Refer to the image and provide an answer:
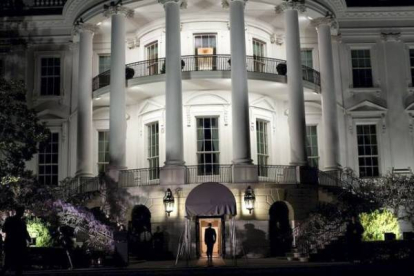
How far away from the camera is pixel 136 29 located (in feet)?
112

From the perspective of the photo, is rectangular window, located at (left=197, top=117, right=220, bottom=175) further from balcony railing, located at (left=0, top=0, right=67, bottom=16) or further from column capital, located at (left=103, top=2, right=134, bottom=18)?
balcony railing, located at (left=0, top=0, right=67, bottom=16)

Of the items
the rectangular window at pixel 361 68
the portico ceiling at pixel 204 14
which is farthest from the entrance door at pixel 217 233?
the rectangular window at pixel 361 68

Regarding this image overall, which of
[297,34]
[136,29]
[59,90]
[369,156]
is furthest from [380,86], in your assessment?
[59,90]

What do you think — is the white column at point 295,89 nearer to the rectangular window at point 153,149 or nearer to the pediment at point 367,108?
the pediment at point 367,108

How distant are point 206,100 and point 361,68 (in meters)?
9.82

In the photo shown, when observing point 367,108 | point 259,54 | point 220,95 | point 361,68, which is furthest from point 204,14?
point 367,108

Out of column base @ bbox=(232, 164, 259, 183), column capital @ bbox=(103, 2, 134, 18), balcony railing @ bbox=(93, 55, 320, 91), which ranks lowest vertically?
column base @ bbox=(232, 164, 259, 183)

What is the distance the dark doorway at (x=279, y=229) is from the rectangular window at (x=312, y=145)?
5.89 meters

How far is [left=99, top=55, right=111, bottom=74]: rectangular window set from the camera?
35.5 metres

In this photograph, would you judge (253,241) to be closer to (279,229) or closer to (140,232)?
(279,229)

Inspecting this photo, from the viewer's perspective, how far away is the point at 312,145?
113 feet

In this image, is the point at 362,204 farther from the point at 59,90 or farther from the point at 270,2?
the point at 59,90

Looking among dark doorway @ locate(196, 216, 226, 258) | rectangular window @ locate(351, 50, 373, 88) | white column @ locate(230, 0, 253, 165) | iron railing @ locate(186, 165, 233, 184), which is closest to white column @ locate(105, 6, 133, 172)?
iron railing @ locate(186, 165, 233, 184)

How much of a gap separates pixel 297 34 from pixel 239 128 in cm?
606
